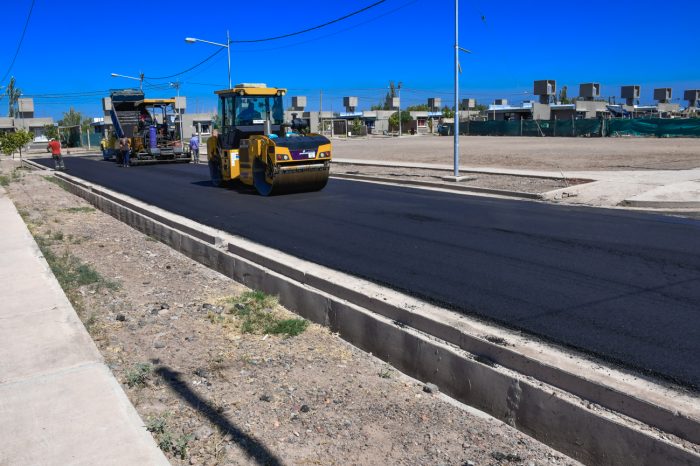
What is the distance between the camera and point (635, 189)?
52.1 ft

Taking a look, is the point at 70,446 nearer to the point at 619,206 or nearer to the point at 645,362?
the point at 645,362

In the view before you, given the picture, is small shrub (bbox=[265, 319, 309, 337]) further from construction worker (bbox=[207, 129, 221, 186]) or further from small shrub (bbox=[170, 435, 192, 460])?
construction worker (bbox=[207, 129, 221, 186])

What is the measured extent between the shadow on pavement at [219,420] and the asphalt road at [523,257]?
2.86 meters

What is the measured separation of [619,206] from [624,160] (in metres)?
13.7

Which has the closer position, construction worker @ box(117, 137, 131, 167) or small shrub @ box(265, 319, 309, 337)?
small shrub @ box(265, 319, 309, 337)

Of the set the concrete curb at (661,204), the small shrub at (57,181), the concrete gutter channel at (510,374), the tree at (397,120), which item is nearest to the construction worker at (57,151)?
the small shrub at (57,181)

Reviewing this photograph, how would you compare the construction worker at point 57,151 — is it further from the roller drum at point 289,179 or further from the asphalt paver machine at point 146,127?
the roller drum at point 289,179

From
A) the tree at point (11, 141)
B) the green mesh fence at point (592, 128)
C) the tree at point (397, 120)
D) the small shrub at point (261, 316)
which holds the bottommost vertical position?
the small shrub at point (261, 316)

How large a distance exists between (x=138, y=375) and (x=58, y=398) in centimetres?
73

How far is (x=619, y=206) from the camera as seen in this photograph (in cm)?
1407

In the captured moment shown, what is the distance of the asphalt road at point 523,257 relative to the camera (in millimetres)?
5656

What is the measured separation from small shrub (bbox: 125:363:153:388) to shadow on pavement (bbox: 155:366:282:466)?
11cm

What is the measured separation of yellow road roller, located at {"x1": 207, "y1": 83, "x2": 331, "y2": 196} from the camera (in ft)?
52.4

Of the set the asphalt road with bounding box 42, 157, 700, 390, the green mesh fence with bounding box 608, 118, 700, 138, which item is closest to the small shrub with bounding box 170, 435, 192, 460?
the asphalt road with bounding box 42, 157, 700, 390
